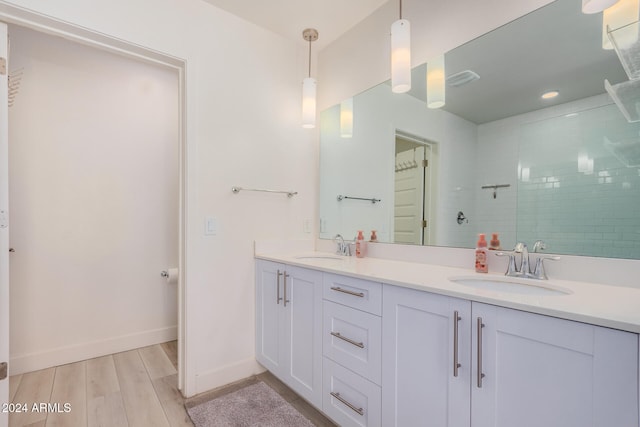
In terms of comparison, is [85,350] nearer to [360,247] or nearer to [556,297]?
[360,247]

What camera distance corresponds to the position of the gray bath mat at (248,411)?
157 cm

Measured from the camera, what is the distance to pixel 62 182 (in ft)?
7.28

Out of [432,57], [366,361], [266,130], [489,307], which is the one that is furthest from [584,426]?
[266,130]

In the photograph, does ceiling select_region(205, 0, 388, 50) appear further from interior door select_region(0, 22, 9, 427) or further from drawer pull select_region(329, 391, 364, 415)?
drawer pull select_region(329, 391, 364, 415)

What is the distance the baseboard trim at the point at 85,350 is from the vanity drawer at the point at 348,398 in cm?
181

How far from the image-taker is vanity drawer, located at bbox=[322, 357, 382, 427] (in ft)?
4.10

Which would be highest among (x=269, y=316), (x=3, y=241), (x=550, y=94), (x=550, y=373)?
(x=550, y=94)

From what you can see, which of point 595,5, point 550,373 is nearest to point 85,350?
point 550,373

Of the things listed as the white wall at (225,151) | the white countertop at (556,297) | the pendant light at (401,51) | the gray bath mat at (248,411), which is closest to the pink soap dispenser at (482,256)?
the white countertop at (556,297)

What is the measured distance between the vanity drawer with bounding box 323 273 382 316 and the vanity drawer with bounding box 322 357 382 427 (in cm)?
31

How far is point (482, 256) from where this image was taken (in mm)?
1372

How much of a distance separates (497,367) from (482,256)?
591 mm

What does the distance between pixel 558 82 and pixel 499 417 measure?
1302mm

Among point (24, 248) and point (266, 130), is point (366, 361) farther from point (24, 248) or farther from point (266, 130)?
point (24, 248)
